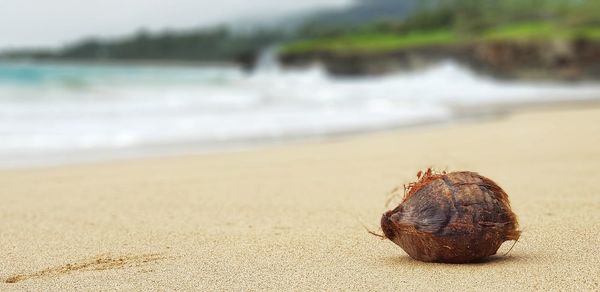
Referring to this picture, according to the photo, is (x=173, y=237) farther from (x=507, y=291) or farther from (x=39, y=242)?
(x=507, y=291)

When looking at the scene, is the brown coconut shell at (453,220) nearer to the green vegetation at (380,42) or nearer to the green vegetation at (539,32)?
the green vegetation at (539,32)

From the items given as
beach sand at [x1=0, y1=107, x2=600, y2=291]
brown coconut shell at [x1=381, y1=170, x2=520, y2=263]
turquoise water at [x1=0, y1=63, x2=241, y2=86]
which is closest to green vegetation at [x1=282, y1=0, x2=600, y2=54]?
turquoise water at [x1=0, y1=63, x2=241, y2=86]

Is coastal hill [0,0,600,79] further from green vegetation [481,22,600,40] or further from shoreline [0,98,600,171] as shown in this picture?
shoreline [0,98,600,171]

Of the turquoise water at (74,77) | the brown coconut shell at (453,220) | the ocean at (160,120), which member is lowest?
the turquoise water at (74,77)

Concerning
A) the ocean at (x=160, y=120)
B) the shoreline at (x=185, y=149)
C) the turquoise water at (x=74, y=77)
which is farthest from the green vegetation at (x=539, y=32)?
the shoreline at (x=185, y=149)

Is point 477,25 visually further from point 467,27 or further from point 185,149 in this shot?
point 185,149

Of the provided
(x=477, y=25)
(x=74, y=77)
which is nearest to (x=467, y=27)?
(x=477, y=25)
